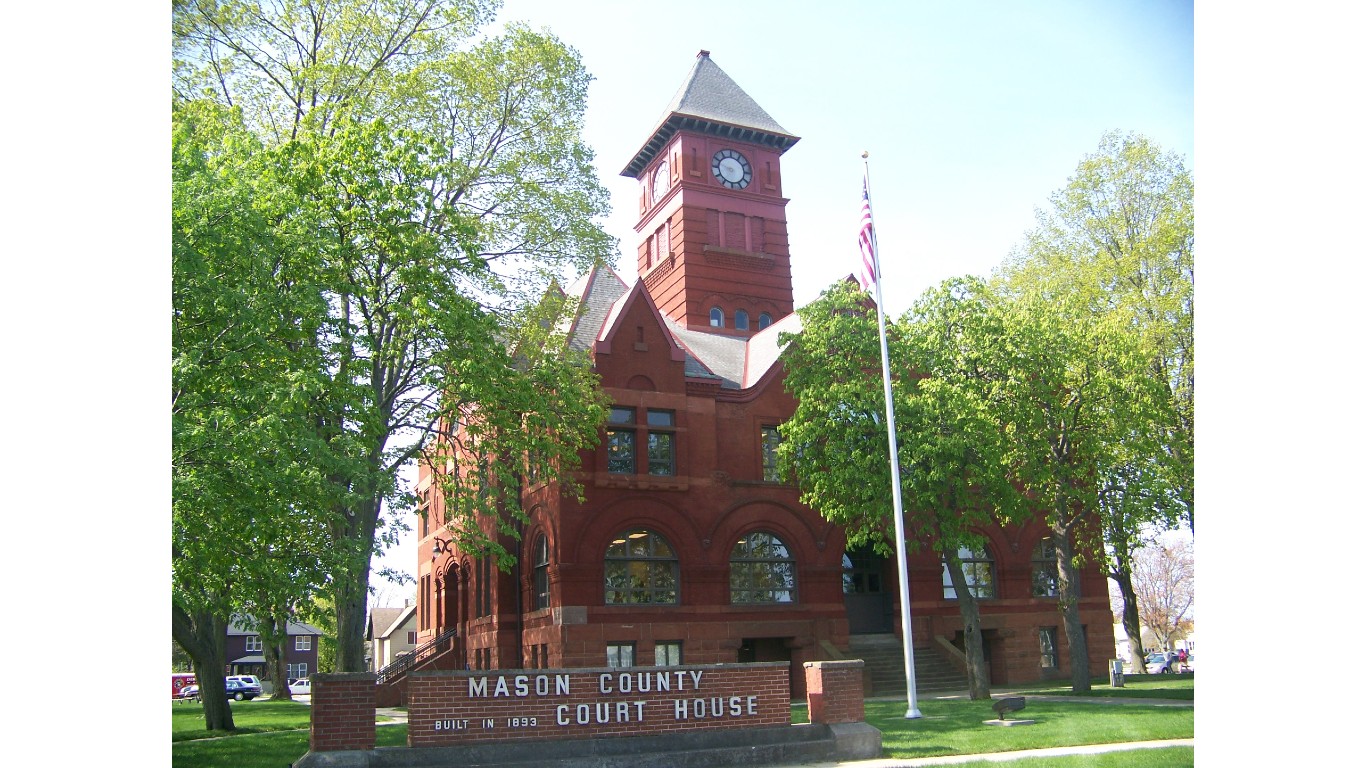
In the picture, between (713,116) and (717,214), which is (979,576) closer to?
(717,214)

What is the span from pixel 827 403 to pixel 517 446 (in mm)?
8523

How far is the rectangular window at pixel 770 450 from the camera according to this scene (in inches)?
1398

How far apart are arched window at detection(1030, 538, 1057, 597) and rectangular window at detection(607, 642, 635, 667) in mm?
14483

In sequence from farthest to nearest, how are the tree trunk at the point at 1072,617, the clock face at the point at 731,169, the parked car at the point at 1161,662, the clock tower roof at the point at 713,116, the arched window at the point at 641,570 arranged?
the parked car at the point at 1161,662
the clock face at the point at 731,169
the clock tower roof at the point at 713,116
the arched window at the point at 641,570
the tree trunk at the point at 1072,617

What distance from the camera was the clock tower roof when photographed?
46.8 m

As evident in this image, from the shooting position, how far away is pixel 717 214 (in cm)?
4669

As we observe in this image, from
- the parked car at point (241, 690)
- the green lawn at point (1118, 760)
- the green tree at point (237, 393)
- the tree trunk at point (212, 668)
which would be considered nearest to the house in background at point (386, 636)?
the parked car at point (241, 690)

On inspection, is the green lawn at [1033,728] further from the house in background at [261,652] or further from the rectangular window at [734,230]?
the house in background at [261,652]

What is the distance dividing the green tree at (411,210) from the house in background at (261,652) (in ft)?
203

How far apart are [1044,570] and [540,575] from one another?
17.5 m

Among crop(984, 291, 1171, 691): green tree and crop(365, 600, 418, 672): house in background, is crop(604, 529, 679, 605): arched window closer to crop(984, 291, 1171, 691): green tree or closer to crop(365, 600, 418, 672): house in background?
crop(984, 291, 1171, 691): green tree

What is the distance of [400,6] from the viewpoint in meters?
27.1

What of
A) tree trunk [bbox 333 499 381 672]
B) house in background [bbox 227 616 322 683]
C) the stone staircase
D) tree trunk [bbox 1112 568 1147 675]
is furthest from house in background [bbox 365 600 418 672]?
tree trunk [bbox 333 499 381 672]
